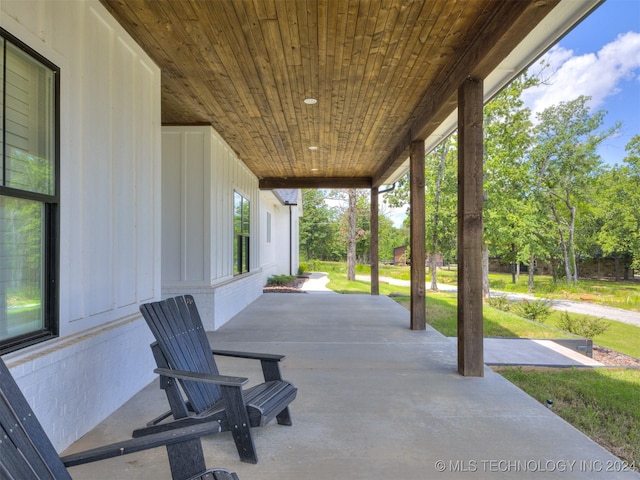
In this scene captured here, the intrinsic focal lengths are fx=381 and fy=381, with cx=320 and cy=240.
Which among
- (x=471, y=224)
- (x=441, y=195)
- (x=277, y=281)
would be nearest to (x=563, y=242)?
(x=441, y=195)

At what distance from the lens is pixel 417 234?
19.5 ft

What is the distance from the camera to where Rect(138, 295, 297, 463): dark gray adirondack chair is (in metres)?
2.25

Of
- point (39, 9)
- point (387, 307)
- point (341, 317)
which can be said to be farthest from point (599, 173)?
point (39, 9)

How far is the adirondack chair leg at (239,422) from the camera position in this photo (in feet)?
7.29

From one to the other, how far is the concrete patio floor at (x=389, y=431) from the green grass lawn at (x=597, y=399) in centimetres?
36

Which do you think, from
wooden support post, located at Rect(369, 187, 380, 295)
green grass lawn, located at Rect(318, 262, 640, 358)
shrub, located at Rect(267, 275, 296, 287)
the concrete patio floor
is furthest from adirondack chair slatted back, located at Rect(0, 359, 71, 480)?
shrub, located at Rect(267, 275, 296, 287)

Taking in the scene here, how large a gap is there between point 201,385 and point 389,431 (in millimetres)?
1362

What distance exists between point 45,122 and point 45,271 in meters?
0.96

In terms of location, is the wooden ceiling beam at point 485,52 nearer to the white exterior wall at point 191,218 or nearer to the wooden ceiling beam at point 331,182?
the white exterior wall at point 191,218

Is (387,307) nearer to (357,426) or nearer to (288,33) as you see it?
(357,426)

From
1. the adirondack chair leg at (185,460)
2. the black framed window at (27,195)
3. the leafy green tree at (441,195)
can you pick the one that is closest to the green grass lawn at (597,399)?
the adirondack chair leg at (185,460)

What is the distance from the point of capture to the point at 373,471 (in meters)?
2.23

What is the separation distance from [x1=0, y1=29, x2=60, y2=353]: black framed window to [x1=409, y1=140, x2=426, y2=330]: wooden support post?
4.72m

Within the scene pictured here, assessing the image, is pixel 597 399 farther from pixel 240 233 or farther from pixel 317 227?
pixel 317 227
